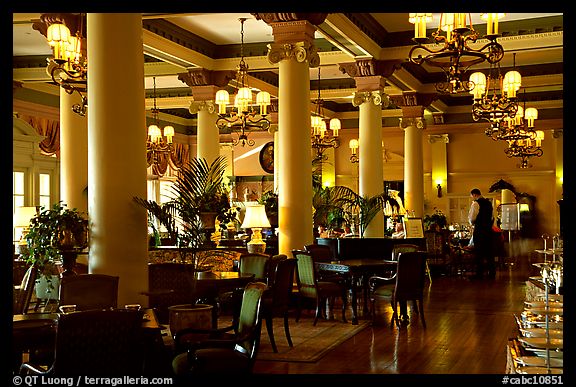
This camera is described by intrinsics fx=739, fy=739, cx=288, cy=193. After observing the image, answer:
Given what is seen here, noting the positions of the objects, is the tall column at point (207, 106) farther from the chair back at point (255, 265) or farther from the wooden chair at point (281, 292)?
the wooden chair at point (281, 292)

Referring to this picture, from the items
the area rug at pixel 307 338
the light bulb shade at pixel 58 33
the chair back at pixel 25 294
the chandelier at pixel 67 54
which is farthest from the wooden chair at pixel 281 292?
the light bulb shade at pixel 58 33

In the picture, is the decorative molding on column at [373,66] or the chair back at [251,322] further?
the decorative molding on column at [373,66]

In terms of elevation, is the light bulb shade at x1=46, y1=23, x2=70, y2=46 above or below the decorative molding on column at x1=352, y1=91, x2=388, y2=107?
below

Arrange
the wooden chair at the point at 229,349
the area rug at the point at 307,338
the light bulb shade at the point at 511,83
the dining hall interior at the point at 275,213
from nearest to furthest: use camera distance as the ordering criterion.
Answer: the wooden chair at the point at 229,349 → the dining hall interior at the point at 275,213 → the area rug at the point at 307,338 → the light bulb shade at the point at 511,83

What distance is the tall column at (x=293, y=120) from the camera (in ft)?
33.4

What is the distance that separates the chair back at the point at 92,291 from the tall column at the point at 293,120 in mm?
4746

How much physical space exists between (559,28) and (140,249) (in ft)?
30.5

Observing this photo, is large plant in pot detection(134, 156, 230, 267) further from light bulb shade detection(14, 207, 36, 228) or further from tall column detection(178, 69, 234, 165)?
tall column detection(178, 69, 234, 165)

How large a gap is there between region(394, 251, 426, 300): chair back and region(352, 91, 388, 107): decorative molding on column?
5530mm

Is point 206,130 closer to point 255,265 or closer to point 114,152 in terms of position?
point 255,265

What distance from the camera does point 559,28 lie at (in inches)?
496

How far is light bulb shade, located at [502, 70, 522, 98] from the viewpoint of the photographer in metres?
11.4

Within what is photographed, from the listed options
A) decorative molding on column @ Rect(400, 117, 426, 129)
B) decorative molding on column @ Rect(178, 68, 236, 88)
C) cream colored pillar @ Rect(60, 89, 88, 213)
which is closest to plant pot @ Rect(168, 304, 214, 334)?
cream colored pillar @ Rect(60, 89, 88, 213)
